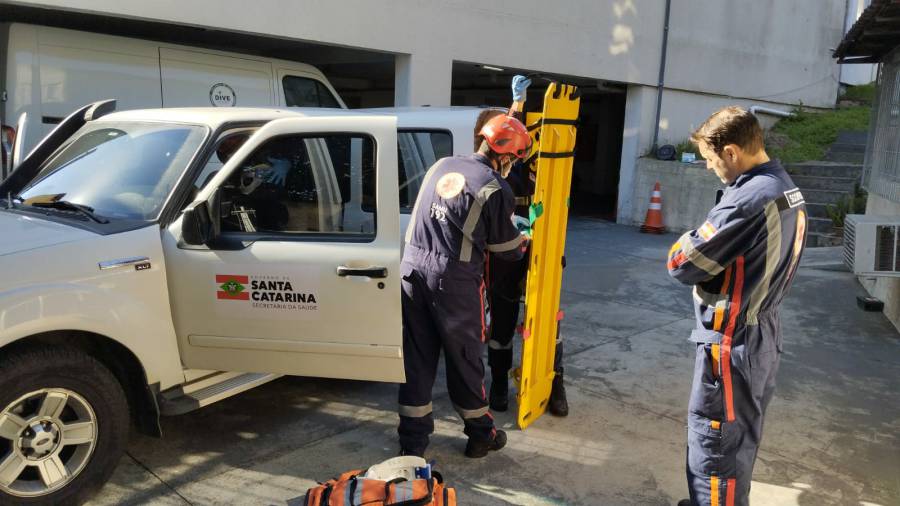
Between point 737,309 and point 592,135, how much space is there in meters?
16.6

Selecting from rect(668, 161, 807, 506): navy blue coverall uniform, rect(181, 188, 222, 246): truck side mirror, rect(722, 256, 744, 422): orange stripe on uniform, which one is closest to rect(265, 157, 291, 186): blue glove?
rect(181, 188, 222, 246): truck side mirror

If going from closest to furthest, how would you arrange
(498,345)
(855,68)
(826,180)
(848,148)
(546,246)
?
(546,246) → (498,345) → (826,180) → (848,148) → (855,68)

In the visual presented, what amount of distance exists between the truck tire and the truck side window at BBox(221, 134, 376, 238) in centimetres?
95

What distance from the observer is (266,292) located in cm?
338

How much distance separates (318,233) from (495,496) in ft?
5.19

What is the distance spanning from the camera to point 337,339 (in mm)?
3447

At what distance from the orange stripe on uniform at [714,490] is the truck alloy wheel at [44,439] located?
2.66 m

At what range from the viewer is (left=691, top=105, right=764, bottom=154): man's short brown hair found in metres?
2.67

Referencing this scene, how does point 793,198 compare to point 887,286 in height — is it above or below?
above

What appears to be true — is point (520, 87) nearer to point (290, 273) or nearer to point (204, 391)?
point (290, 273)

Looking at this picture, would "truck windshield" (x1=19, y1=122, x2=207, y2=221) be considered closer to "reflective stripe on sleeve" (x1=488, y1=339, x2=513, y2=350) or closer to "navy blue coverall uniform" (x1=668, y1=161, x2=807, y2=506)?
"reflective stripe on sleeve" (x1=488, y1=339, x2=513, y2=350)

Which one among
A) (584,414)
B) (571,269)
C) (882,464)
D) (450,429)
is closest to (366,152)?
(450,429)

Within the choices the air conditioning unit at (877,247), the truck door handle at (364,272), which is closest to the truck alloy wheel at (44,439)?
the truck door handle at (364,272)

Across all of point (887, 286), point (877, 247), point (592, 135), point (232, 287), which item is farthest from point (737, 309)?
point (592, 135)
